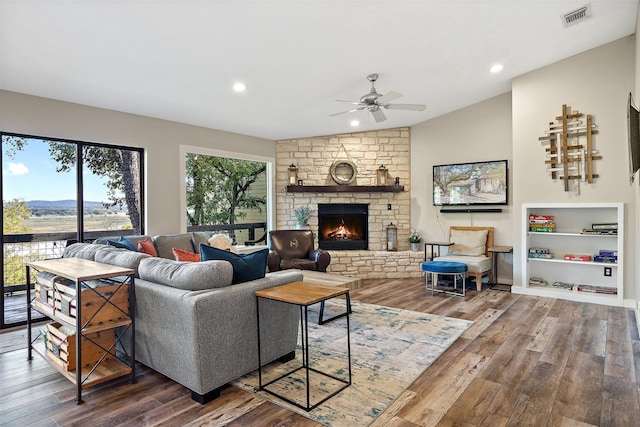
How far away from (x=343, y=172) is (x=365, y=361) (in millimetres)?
4596

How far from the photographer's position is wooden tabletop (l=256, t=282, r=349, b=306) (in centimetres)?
227

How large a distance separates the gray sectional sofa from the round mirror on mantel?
172 inches

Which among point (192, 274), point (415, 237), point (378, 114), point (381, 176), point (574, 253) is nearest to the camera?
point (192, 274)

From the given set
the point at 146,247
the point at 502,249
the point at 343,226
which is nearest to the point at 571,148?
the point at 502,249

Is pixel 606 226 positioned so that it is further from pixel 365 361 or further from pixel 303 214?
pixel 303 214

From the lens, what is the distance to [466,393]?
248cm

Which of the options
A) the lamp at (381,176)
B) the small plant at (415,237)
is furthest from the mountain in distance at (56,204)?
the small plant at (415,237)

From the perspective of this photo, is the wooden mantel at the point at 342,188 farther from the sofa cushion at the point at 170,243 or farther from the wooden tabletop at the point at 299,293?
the wooden tabletop at the point at 299,293

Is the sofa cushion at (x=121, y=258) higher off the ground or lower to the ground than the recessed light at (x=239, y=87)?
lower

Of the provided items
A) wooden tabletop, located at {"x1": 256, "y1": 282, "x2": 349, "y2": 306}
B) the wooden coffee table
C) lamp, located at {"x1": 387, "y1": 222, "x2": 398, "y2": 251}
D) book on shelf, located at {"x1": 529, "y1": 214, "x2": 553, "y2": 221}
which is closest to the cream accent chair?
book on shelf, located at {"x1": 529, "y1": 214, "x2": 553, "y2": 221}

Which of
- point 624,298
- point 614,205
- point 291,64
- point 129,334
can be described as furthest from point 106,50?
point 624,298

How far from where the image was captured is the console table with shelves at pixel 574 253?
478cm

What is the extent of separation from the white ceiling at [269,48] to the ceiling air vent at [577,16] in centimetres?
7

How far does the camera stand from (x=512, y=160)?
5871mm
